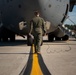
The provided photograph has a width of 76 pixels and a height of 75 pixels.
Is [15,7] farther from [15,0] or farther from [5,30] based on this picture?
[5,30]

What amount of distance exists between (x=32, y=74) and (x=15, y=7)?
43.7ft

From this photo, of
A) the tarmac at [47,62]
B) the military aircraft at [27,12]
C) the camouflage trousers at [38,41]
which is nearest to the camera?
the tarmac at [47,62]

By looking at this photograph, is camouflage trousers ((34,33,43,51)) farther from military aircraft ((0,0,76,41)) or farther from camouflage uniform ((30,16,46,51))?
military aircraft ((0,0,76,41))

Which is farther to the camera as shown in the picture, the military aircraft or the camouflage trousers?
the military aircraft

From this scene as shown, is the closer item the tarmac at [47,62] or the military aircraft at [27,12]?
the tarmac at [47,62]

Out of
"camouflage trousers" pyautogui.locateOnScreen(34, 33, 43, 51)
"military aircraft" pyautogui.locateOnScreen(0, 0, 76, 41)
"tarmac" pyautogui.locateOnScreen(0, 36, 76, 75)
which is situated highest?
"military aircraft" pyautogui.locateOnScreen(0, 0, 76, 41)

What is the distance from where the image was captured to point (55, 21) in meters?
20.8

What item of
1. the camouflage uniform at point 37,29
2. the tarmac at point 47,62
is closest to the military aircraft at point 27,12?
the tarmac at point 47,62

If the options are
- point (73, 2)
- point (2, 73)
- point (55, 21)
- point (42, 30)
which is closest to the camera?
point (2, 73)

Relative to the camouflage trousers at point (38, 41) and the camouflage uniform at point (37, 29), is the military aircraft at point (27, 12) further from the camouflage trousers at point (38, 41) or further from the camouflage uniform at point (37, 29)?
the camouflage trousers at point (38, 41)

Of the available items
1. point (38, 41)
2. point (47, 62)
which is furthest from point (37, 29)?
point (47, 62)

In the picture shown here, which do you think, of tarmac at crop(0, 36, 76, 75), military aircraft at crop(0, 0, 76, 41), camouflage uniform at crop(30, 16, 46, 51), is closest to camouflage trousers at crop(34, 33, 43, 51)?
camouflage uniform at crop(30, 16, 46, 51)

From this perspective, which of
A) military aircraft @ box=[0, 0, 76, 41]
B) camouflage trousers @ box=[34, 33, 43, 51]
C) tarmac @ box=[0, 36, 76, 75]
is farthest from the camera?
military aircraft @ box=[0, 0, 76, 41]

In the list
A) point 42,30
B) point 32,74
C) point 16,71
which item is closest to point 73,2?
point 42,30
